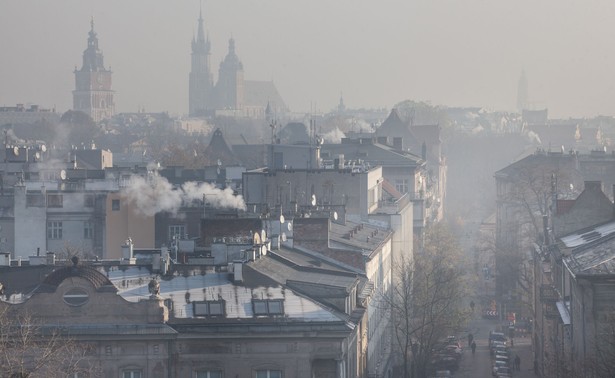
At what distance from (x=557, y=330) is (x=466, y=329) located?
59.9 feet

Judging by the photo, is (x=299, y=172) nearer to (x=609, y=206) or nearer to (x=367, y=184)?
(x=367, y=184)

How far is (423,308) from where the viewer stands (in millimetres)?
68750

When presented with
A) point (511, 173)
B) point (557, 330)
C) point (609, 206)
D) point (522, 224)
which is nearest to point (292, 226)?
point (557, 330)

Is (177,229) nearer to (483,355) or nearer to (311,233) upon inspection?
(483,355)

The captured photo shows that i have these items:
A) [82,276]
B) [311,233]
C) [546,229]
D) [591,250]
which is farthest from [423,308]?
[82,276]

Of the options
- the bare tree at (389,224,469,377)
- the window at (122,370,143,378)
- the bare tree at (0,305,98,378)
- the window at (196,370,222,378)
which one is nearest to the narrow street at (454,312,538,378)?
the bare tree at (389,224,469,377)

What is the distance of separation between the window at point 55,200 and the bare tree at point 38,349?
3576 cm

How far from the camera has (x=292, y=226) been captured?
205 ft

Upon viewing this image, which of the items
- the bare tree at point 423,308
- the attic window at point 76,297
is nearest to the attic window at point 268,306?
the attic window at point 76,297

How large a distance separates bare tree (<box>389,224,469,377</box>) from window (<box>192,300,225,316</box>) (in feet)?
42.8

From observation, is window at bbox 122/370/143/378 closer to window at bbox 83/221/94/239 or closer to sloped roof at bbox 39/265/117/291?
sloped roof at bbox 39/265/117/291

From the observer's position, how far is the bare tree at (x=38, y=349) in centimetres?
4375

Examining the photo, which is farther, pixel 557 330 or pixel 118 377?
pixel 557 330

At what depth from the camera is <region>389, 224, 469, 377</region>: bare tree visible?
64125 millimetres
